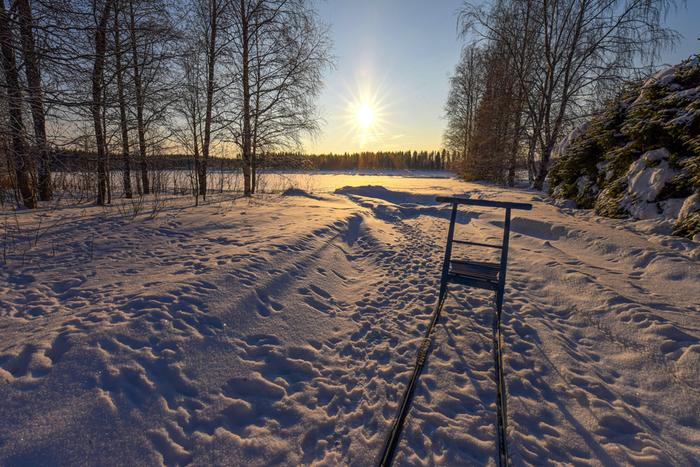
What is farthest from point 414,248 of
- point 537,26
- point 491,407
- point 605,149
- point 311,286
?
point 537,26

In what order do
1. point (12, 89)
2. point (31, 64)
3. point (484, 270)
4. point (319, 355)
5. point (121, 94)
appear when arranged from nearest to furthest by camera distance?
point (319, 355) < point (484, 270) < point (12, 89) < point (31, 64) < point (121, 94)

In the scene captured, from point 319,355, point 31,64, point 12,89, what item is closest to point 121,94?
point 31,64

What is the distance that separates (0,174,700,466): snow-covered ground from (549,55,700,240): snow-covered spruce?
1.20m

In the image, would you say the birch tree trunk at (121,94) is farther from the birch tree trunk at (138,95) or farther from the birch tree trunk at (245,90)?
the birch tree trunk at (245,90)

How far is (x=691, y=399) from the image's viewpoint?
94.3 inches

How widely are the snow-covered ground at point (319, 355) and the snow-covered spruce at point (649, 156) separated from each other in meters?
1.20

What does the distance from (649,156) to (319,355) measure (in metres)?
8.77

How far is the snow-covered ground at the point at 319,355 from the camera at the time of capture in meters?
2.00

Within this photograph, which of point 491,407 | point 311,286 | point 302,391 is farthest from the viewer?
point 311,286

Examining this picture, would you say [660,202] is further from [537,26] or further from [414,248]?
[537,26]

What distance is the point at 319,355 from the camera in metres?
3.06

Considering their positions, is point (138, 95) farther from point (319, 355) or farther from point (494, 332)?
point (494, 332)

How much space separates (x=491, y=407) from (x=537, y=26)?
1928cm

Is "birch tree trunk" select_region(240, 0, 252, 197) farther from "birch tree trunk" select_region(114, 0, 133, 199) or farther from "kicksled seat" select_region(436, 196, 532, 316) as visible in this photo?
"kicksled seat" select_region(436, 196, 532, 316)
